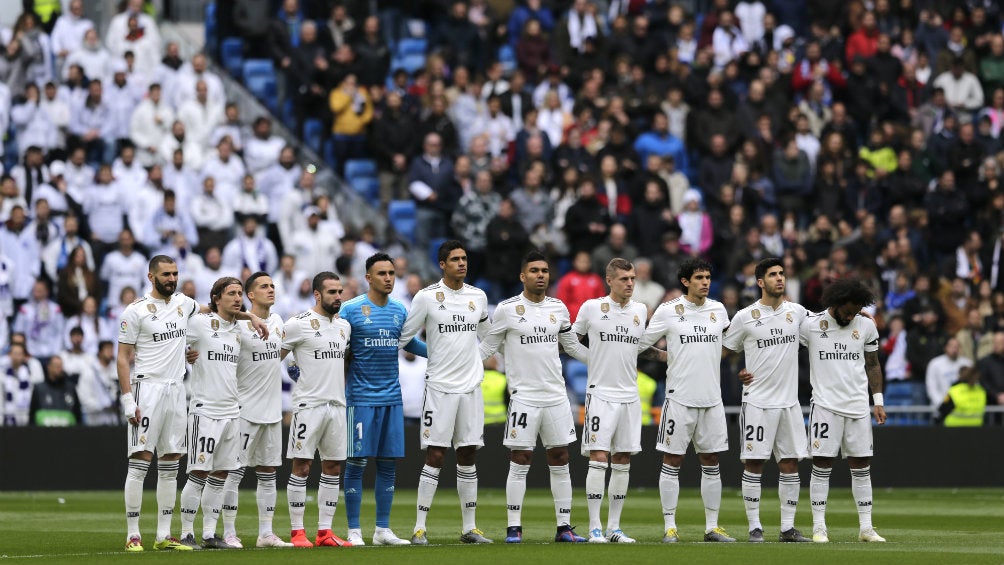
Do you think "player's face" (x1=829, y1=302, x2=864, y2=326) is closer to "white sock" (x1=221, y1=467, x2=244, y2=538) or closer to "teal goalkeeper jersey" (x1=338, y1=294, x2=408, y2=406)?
"teal goalkeeper jersey" (x1=338, y1=294, x2=408, y2=406)

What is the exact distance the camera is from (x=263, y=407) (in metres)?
19.0

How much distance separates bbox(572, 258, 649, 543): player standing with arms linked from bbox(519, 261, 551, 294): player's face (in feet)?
1.95

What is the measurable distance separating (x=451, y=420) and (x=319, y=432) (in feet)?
4.52

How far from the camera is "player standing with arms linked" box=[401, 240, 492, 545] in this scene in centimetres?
1872

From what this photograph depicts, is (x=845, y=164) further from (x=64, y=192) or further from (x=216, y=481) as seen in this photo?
(x=216, y=481)

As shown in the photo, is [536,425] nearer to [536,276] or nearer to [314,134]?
[536,276]

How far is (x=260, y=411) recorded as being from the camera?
1898cm

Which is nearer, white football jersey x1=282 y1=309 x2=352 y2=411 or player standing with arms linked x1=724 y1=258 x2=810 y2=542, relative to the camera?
white football jersey x1=282 y1=309 x2=352 y2=411

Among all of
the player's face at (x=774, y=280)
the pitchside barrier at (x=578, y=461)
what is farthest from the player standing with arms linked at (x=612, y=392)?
the pitchside barrier at (x=578, y=461)

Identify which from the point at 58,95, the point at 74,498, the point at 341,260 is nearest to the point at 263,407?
the point at 74,498

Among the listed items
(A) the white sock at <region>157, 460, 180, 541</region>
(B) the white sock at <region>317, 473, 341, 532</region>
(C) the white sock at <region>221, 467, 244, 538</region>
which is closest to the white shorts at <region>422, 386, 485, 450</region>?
(B) the white sock at <region>317, 473, 341, 532</region>

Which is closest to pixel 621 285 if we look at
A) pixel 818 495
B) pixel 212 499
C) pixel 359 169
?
pixel 818 495

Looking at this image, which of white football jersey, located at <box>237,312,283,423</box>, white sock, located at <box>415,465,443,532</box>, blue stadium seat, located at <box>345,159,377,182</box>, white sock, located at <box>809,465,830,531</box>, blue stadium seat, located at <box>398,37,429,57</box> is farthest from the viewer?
blue stadium seat, located at <box>398,37,429,57</box>

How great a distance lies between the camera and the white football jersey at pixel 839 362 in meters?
19.3
